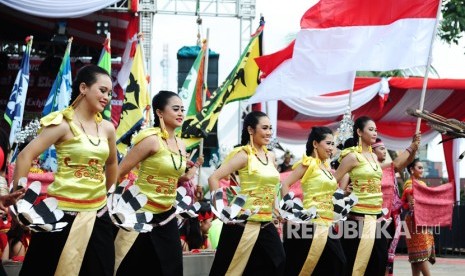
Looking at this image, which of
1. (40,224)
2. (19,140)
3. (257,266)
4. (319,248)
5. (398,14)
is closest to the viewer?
(40,224)

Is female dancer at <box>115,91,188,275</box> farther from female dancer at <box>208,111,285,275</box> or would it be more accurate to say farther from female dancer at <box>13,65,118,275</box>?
female dancer at <box>208,111,285,275</box>

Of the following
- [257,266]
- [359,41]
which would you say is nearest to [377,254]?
[257,266]

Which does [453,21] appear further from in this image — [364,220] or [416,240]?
[364,220]

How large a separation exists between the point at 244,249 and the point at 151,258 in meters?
1.16

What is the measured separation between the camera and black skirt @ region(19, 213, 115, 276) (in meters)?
6.03

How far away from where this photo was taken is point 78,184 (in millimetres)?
6102

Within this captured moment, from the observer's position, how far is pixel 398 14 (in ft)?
37.9

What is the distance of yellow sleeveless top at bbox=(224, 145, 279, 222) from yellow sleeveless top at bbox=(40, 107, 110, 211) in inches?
85.5

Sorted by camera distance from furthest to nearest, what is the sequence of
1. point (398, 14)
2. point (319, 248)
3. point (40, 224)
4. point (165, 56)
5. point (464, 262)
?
point (165, 56), point (464, 262), point (398, 14), point (319, 248), point (40, 224)

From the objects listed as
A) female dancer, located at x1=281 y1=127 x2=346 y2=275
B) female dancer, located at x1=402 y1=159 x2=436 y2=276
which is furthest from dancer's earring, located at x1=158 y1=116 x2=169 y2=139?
female dancer, located at x1=402 y1=159 x2=436 y2=276

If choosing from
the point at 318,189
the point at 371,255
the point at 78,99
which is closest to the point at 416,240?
the point at 371,255

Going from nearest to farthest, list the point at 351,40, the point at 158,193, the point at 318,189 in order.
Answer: the point at 158,193 → the point at 318,189 → the point at 351,40

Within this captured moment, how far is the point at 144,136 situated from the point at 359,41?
5.02 m

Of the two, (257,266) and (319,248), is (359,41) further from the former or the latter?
(257,266)
